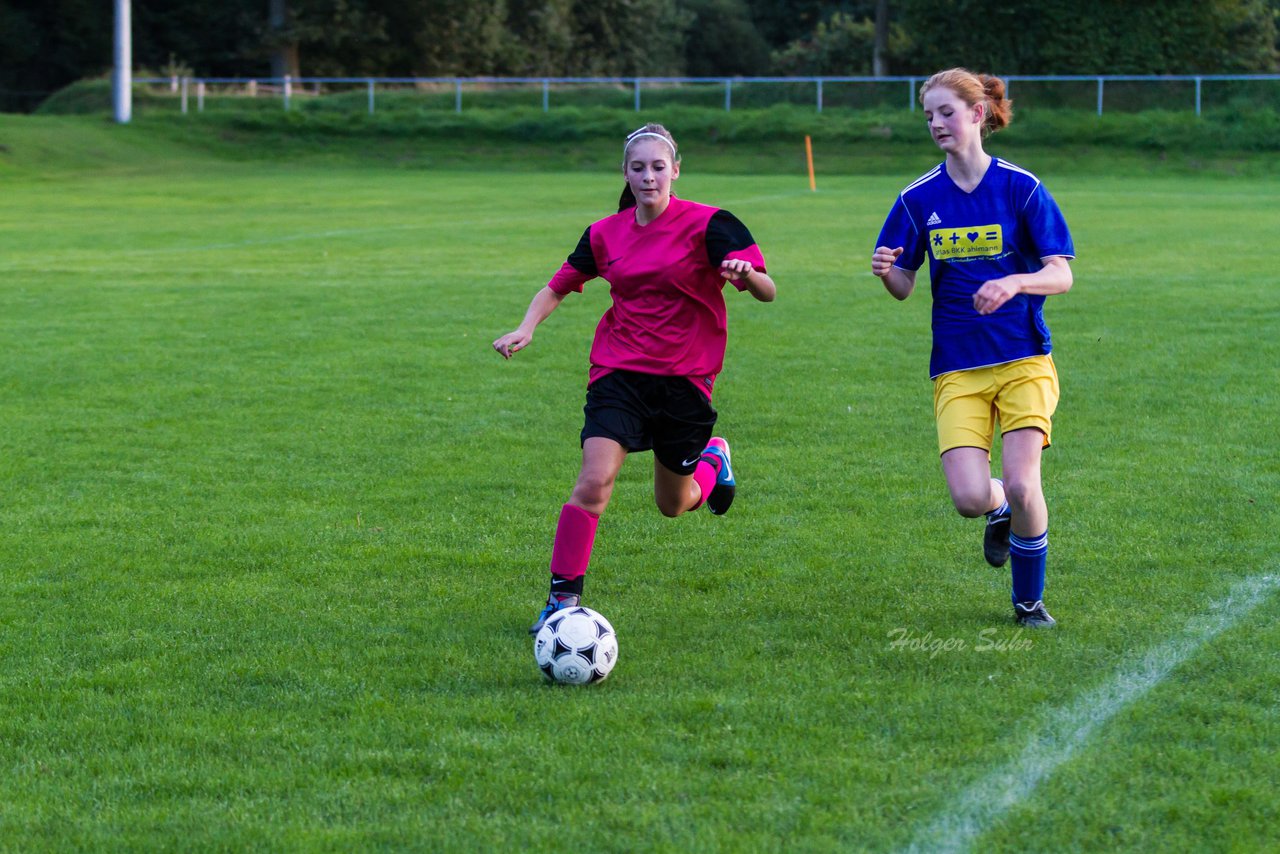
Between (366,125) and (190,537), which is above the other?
(366,125)

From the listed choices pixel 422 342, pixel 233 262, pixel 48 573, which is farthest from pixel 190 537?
pixel 233 262

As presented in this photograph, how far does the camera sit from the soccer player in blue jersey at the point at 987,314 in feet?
17.0

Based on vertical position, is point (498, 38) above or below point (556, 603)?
above

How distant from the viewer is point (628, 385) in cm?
541

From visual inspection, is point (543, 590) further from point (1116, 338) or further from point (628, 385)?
A: point (1116, 338)

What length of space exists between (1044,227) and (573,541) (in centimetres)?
192

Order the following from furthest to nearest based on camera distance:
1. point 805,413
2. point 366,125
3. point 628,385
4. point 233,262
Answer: point 366,125
point 233,262
point 805,413
point 628,385

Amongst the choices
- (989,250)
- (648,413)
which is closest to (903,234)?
(989,250)

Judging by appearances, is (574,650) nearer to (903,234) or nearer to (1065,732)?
(1065,732)

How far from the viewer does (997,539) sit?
573 cm

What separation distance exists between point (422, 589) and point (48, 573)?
1.56m

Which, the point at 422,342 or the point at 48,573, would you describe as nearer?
the point at 48,573

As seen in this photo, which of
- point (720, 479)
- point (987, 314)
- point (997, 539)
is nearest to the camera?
point (987, 314)

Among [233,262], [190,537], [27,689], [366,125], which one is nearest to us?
[27,689]
